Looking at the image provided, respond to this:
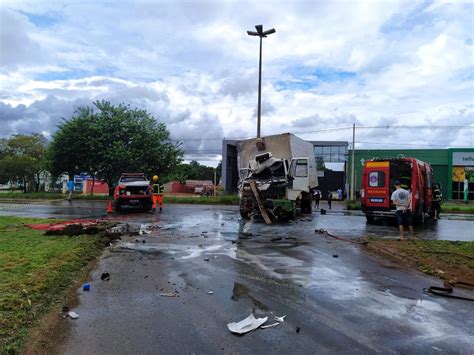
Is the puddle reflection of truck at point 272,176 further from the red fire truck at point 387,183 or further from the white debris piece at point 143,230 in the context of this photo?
the white debris piece at point 143,230

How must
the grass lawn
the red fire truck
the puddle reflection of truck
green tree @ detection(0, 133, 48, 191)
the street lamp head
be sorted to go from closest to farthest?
the grass lawn → the red fire truck → the puddle reflection of truck → the street lamp head → green tree @ detection(0, 133, 48, 191)

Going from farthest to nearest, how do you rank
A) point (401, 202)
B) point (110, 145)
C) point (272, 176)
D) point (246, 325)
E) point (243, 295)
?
point (110, 145)
point (272, 176)
point (401, 202)
point (243, 295)
point (246, 325)

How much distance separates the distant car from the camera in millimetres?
21625

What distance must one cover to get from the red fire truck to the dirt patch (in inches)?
243

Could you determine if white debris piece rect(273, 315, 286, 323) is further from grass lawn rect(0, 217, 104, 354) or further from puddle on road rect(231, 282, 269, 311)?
grass lawn rect(0, 217, 104, 354)

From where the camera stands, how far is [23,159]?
5172 cm

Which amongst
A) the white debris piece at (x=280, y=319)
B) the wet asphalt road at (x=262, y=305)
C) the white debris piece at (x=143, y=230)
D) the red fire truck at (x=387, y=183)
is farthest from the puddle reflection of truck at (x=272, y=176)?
the white debris piece at (x=280, y=319)

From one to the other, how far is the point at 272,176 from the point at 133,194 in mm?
7219

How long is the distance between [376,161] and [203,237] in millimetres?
9459

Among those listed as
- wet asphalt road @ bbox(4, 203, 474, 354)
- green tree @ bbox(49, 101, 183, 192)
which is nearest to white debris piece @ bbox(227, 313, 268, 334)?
wet asphalt road @ bbox(4, 203, 474, 354)

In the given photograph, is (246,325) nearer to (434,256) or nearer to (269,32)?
(434,256)

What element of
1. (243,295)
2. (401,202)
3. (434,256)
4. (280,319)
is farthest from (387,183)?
(280,319)

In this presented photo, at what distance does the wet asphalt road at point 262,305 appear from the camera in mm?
4625

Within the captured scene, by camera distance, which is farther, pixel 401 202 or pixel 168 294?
pixel 401 202
